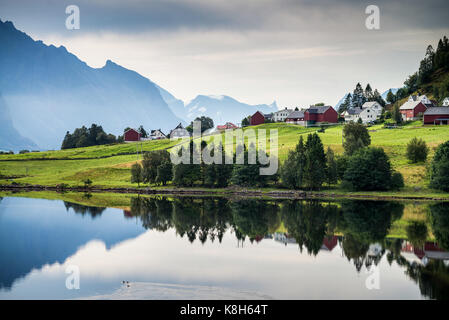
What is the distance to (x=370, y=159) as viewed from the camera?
6994 centimetres

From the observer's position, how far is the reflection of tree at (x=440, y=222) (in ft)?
125

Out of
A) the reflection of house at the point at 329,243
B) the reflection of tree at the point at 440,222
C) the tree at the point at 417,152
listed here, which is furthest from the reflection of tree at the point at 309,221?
the tree at the point at 417,152

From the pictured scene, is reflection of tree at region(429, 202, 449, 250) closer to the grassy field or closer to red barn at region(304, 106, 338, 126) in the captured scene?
the grassy field

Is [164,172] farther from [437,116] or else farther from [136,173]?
[437,116]

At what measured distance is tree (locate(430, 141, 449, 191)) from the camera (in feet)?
212

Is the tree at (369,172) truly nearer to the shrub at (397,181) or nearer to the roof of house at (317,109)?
the shrub at (397,181)

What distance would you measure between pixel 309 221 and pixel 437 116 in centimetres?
7008

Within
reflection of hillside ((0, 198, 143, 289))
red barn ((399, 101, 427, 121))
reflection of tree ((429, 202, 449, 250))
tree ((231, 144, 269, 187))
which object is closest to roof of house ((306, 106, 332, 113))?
red barn ((399, 101, 427, 121))

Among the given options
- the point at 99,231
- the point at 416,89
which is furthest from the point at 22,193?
the point at 416,89

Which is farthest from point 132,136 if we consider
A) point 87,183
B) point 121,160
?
point 87,183

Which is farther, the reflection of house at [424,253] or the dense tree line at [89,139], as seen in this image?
the dense tree line at [89,139]

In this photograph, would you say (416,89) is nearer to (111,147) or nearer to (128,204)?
(111,147)

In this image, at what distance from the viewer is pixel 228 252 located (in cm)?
3666

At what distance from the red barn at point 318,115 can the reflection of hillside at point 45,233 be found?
81112mm
